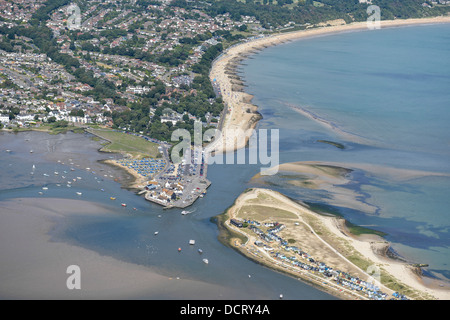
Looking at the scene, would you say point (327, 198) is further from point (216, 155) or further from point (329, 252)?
point (216, 155)

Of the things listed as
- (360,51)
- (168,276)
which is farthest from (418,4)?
(168,276)

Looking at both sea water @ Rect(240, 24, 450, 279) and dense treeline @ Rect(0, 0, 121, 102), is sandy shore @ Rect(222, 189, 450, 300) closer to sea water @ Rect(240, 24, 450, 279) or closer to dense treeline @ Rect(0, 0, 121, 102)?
sea water @ Rect(240, 24, 450, 279)

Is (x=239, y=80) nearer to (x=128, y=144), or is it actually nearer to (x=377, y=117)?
(x=377, y=117)

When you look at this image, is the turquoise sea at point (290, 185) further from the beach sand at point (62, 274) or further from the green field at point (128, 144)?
the green field at point (128, 144)

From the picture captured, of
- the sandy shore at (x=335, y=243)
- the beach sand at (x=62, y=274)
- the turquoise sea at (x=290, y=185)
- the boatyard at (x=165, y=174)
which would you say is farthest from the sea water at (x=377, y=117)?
the beach sand at (x=62, y=274)

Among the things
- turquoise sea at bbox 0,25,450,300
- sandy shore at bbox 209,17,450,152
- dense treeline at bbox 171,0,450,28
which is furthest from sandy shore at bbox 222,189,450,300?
dense treeline at bbox 171,0,450,28

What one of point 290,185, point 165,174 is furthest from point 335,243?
point 165,174
